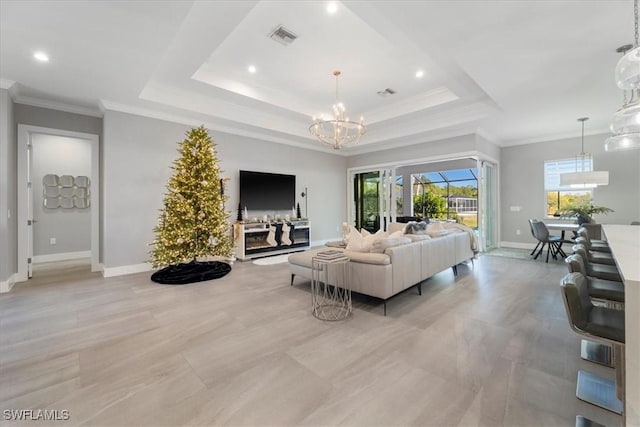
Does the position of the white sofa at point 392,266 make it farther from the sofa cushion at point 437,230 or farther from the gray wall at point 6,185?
the gray wall at point 6,185

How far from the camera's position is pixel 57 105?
15.1 feet

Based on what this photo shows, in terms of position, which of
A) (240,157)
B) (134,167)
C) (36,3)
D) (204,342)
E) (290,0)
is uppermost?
(290,0)

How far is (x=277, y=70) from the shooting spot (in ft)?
14.4

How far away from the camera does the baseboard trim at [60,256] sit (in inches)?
231

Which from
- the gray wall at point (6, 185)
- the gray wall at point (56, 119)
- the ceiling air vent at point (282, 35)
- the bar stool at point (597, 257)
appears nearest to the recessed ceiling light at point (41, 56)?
the gray wall at point (6, 185)

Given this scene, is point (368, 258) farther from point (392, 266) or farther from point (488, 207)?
point (488, 207)

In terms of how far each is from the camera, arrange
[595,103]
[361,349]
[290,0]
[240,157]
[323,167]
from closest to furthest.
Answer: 1. [361,349]
2. [290,0]
3. [595,103]
4. [240,157]
5. [323,167]

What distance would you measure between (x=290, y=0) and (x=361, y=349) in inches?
139

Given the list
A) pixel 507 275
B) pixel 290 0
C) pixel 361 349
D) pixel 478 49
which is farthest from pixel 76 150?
pixel 507 275

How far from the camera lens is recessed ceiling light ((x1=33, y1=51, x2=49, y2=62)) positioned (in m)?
3.19

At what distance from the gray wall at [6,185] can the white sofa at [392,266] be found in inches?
161

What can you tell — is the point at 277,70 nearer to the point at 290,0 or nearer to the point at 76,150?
the point at 290,0

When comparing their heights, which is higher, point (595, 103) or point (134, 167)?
point (595, 103)

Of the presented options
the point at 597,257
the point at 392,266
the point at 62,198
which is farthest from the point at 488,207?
the point at 62,198
